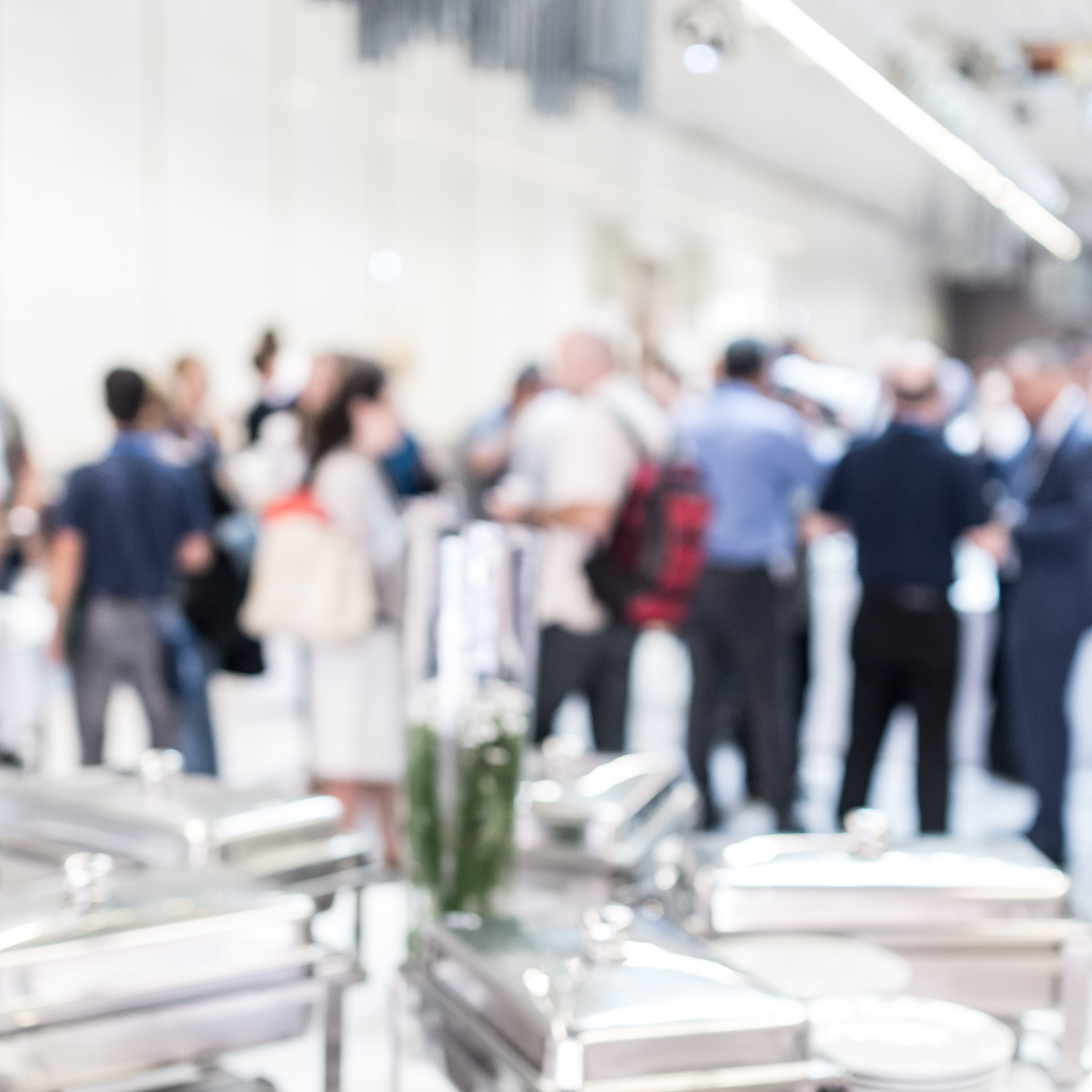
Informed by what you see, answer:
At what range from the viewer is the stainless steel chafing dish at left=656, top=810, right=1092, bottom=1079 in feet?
6.14

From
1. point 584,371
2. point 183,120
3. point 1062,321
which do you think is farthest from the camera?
point 1062,321

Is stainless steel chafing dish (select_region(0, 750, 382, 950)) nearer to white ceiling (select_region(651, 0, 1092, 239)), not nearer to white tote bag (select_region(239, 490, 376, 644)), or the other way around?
white tote bag (select_region(239, 490, 376, 644))

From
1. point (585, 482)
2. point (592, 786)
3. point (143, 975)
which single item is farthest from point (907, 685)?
point (143, 975)

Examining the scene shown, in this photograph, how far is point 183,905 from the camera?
1.60 m

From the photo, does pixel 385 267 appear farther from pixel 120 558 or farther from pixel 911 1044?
pixel 911 1044

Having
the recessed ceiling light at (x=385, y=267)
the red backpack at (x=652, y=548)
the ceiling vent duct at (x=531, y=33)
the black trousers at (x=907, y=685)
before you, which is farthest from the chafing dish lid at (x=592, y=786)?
the recessed ceiling light at (x=385, y=267)

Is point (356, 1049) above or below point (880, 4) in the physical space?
below

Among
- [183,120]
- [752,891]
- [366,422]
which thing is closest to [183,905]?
[752,891]

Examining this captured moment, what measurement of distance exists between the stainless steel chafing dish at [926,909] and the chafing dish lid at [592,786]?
26 cm

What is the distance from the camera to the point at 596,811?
224cm

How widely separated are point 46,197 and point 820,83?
17.6 feet

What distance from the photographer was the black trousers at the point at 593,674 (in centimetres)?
394

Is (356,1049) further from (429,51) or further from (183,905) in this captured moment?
(429,51)

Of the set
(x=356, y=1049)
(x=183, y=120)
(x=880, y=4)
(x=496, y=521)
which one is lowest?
(x=356, y=1049)
